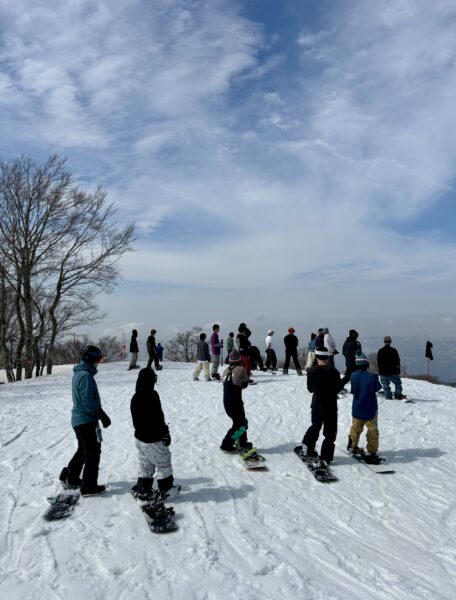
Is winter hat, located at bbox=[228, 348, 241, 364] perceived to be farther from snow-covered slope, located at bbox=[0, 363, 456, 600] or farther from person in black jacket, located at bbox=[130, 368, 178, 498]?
person in black jacket, located at bbox=[130, 368, 178, 498]

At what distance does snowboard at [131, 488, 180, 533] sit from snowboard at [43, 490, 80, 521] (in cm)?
97

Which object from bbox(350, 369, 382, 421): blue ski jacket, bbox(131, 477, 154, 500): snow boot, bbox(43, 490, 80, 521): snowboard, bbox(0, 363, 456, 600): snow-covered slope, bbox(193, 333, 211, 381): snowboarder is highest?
bbox(193, 333, 211, 381): snowboarder

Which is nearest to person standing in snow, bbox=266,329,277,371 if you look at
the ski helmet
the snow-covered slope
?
the snow-covered slope

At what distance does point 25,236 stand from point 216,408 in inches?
662

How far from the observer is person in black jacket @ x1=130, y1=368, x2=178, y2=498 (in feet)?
18.9

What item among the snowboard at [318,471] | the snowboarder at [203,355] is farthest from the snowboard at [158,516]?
the snowboarder at [203,355]

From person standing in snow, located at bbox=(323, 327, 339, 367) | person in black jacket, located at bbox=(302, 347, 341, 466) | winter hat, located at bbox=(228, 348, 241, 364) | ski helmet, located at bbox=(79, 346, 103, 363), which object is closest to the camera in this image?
ski helmet, located at bbox=(79, 346, 103, 363)

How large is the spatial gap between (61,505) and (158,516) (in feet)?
4.51

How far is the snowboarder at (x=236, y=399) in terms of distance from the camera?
7652mm

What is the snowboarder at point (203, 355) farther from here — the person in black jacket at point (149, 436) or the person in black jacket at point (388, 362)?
the person in black jacket at point (149, 436)

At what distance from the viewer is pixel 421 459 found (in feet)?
27.5

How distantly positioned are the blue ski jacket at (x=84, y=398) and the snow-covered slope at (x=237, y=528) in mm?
1150

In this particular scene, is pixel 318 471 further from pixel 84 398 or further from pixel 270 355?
pixel 270 355

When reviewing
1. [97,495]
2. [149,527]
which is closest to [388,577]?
[149,527]
